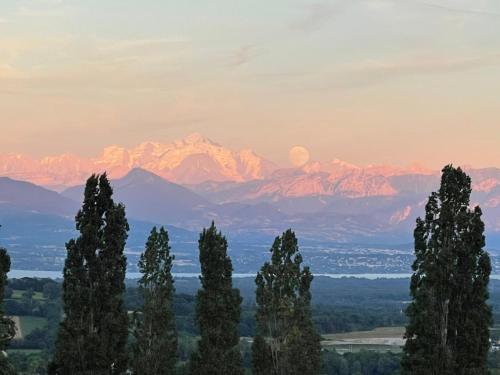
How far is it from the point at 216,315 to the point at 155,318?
3.95m

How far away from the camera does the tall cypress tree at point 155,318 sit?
61688 mm

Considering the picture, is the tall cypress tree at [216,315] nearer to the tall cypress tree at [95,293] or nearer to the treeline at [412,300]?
the treeline at [412,300]

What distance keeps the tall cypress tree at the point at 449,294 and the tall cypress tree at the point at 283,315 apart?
10.7 meters

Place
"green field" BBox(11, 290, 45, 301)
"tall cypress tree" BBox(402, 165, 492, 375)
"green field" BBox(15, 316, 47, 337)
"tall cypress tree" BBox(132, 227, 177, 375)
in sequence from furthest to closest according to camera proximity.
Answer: "green field" BBox(11, 290, 45, 301) → "green field" BBox(15, 316, 47, 337) → "tall cypress tree" BBox(132, 227, 177, 375) → "tall cypress tree" BBox(402, 165, 492, 375)

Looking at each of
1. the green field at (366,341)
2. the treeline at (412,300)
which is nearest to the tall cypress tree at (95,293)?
the treeline at (412,300)

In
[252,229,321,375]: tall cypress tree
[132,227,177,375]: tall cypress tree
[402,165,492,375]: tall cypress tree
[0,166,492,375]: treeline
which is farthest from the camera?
[252,229,321,375]: tall cypress tree

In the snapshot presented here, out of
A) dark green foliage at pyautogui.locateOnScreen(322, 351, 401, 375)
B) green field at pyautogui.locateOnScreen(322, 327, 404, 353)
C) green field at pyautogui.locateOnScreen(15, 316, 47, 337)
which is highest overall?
green field at pyautogui.locateOnScreen(15, 316, 47, 337)

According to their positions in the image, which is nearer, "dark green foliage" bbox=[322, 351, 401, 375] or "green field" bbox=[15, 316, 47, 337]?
"dark green foliage" bbox=[322, 351, 401, 375]

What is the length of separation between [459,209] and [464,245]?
208 cm

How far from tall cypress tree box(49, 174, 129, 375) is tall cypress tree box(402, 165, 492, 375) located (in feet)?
51.9

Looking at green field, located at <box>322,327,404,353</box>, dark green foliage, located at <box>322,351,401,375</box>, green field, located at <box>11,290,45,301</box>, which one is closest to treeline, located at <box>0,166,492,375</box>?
dark green foliage, located at <box>322,351,401,375</box>

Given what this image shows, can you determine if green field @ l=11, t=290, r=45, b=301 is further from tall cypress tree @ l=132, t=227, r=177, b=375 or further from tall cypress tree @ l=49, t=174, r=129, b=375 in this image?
tall cypress tree @ l=49, t=174, r=129, b=375

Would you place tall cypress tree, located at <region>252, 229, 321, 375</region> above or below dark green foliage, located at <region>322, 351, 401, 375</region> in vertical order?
above

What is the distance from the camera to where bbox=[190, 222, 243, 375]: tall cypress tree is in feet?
198
